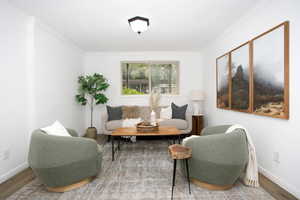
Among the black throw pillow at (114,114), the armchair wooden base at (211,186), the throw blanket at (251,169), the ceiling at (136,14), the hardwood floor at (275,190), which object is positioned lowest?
the hardwood floor at (275,190)

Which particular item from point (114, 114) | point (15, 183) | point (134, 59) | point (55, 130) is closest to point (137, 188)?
point (55, 130)

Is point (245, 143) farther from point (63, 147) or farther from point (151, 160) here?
point (63, 147)

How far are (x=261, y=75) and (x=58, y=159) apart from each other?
293 centimetres

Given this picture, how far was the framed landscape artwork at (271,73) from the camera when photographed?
1.97 metres

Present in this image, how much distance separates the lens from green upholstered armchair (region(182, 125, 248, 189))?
6.10ft

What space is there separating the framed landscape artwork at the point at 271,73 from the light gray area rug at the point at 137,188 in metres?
1.07

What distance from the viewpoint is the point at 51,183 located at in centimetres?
197

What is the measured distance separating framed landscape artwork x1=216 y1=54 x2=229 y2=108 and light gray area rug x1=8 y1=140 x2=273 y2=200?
182cm

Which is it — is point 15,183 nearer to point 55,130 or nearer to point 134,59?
point 55,130

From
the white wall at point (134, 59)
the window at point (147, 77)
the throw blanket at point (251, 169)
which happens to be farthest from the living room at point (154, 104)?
the window at point (147, 77)

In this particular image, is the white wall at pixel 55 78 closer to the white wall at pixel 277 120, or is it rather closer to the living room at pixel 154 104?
the living room at pixel 154 104

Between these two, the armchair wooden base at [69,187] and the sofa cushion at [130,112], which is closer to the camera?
the armchair wooden base at [69,187]

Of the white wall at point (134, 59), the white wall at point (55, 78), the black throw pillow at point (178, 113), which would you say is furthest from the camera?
the white wall at point (134, 59)

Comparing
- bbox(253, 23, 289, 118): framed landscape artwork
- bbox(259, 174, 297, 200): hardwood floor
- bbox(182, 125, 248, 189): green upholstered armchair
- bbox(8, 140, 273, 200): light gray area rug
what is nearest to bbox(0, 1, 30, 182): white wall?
bbox(8, 140, 273, 200): light gray area rug
